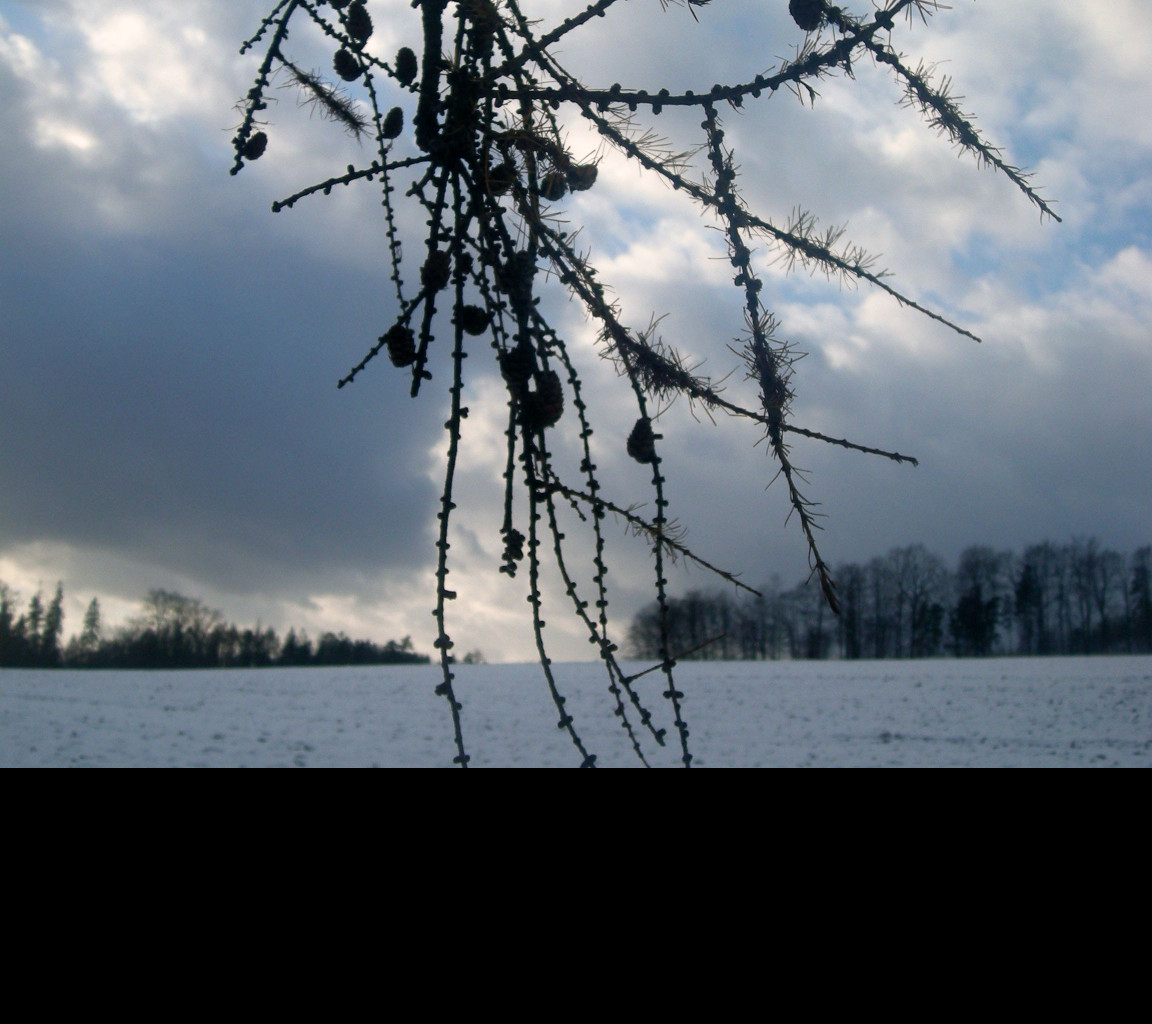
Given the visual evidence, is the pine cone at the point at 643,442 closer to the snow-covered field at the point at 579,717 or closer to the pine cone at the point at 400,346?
the pine cone at the point at 400,346

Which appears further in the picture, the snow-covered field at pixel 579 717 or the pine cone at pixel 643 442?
the snow-covered field at pixel 579 717

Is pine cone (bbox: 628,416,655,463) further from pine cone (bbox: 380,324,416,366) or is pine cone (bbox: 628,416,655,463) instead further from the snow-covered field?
the snow-covered field

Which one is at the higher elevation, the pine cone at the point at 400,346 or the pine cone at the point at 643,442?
the pine cone at the point at 400,346

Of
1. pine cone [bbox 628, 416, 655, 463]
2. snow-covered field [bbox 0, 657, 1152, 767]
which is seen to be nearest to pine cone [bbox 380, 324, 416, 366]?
pine cone [bbox 628, 416, 655, 463]

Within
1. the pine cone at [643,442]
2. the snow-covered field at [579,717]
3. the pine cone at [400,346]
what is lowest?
the snow-covered field at [579,717]

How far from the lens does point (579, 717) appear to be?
5484 mm

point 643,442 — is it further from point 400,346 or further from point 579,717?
point 579,717

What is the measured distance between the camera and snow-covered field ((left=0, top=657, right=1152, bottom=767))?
452cm

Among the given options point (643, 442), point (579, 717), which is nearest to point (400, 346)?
point (643, 442)

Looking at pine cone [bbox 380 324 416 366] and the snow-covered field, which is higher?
pine cone [bbox 380 324 416 366]

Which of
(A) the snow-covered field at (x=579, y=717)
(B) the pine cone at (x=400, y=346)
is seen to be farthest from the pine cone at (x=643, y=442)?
(A) the snow-covered field at (x=579, y=717)

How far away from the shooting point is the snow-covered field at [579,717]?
452cm
